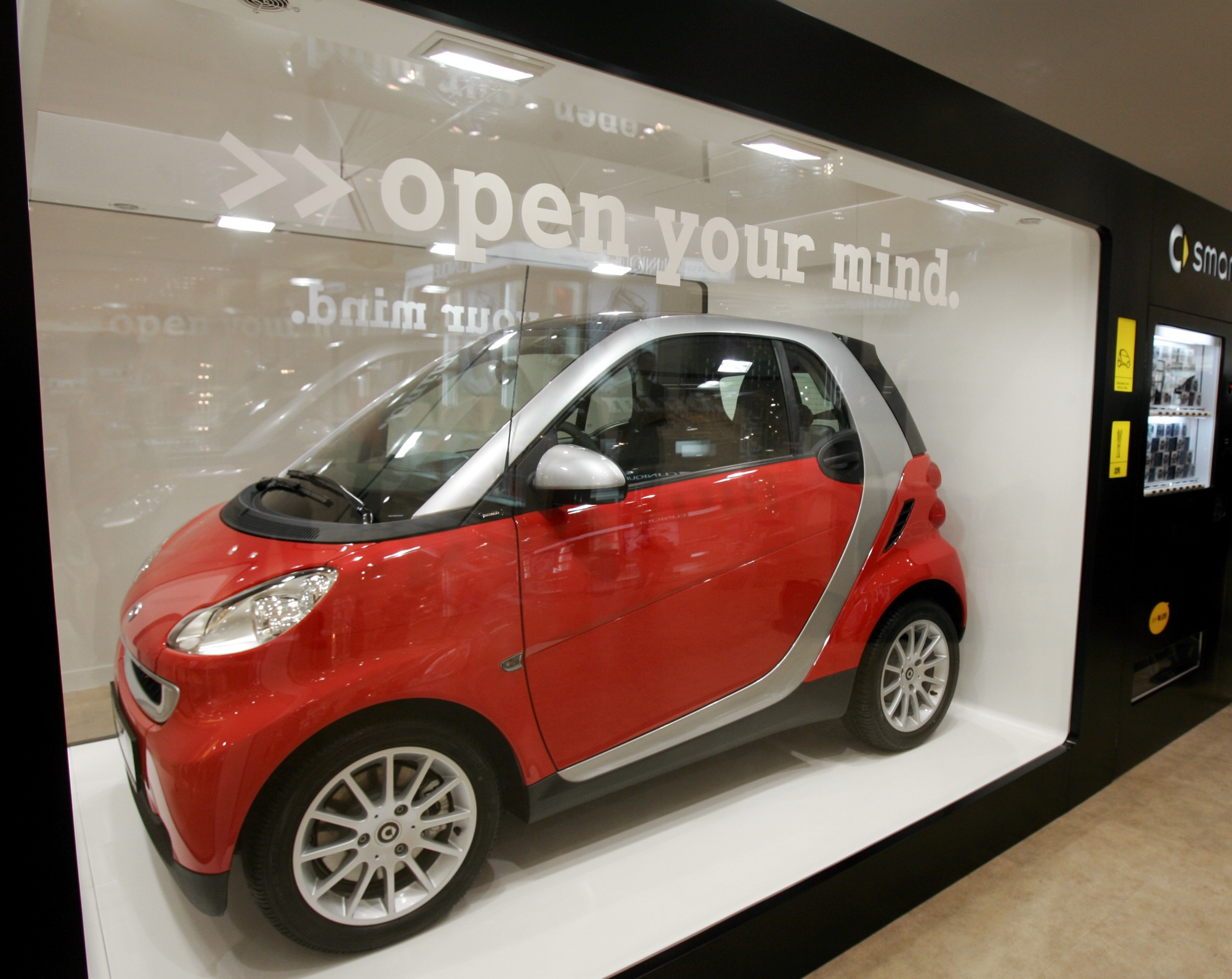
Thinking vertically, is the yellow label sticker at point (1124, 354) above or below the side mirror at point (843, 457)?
above

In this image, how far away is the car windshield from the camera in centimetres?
158

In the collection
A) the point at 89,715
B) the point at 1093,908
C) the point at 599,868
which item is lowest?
the point at 1093,908

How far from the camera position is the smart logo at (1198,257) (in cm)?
284

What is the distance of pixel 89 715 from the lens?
1661 mm

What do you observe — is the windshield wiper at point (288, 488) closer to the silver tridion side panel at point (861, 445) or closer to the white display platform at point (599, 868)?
the silver tridion side panel at point (861, 445)

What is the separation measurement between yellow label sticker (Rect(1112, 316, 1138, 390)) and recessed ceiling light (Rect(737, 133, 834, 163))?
1388 mm

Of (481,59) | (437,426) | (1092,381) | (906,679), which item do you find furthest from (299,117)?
(1092,381)

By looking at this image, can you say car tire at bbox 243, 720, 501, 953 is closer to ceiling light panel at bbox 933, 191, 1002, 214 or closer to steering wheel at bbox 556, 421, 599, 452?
steering wheel at bbox 556, 421, 599, 452

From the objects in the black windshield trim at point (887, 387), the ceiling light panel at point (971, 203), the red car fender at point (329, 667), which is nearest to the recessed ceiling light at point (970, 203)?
the ceiling light panel at point (971, 203)

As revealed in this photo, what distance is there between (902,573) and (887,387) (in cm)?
58

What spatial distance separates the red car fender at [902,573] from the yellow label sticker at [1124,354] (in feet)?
2.42

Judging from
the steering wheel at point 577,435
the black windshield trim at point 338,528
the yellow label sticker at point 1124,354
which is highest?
the yellow label sticker at point 1124,354

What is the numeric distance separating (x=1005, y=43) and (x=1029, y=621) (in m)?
3.09

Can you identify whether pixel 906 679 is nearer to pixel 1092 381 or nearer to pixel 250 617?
pixel 1092 381
